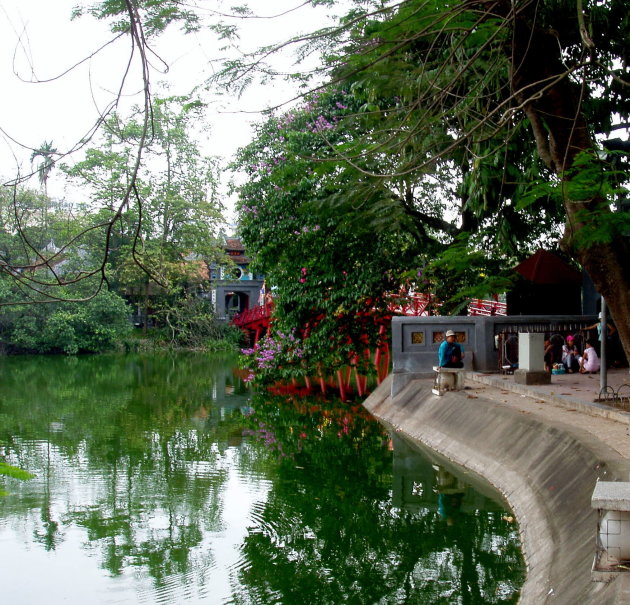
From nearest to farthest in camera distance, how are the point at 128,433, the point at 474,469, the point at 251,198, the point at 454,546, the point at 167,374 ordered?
1. the point at 454,546
2. the point at 474,469
3. the point at 128,433
4. the point at 251,198
5. the point at 167,374

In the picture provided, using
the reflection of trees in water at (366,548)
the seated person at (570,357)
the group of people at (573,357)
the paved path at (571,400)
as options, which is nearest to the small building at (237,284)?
the group of people at (573,357)

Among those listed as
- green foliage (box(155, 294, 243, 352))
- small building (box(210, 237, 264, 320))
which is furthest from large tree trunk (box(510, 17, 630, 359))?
small building (box(210, 237, 264, 320))

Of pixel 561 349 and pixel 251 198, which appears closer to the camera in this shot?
pixel 561 349

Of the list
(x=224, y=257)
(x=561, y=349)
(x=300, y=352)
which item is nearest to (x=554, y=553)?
(x=561, y=349)

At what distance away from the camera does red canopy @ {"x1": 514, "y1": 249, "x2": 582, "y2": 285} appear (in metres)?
15.9

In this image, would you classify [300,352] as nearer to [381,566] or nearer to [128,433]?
[128,433]

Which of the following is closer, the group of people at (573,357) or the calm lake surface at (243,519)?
the calm lake surface at (243,519)

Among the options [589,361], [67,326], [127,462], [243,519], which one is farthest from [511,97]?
[67,326]

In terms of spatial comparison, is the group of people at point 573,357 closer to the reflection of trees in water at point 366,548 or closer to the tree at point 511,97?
the tree at point 511,97

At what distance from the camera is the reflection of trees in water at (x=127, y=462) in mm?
7461

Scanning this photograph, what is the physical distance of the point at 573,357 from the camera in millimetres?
14547

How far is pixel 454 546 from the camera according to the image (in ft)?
23.9

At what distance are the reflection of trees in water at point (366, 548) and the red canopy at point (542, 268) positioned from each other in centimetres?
663

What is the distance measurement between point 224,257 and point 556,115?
33.1 metres
